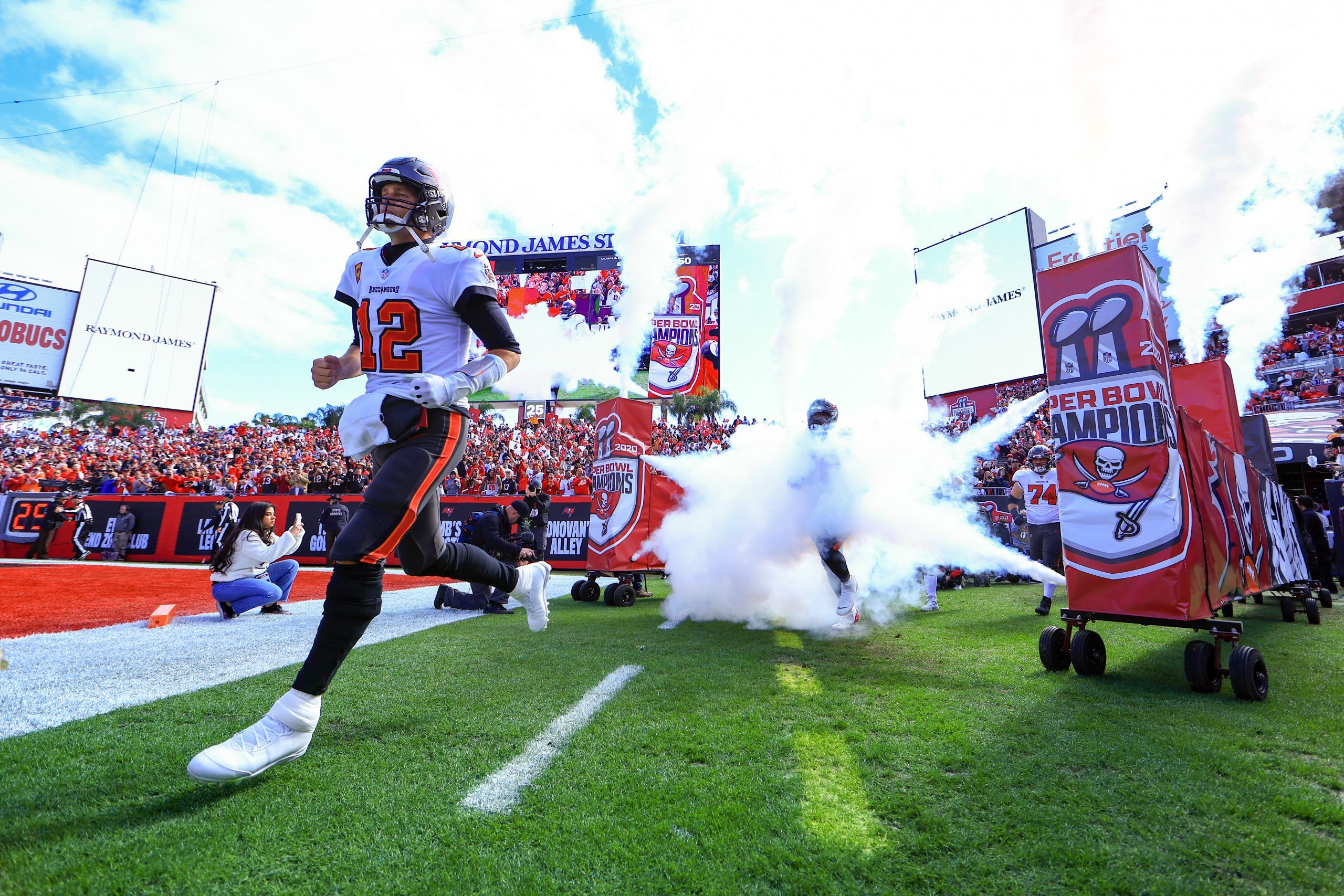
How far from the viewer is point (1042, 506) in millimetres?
8797

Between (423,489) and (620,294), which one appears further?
(620,294)

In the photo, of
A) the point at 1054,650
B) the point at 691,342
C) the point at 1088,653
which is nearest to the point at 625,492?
the point at 1054,650

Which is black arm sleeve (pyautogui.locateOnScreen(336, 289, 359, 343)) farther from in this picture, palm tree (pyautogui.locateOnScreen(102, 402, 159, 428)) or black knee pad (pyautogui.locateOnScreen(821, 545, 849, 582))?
palm tree (pyautogui.locateOnScreen(102, 402, 159, 428))

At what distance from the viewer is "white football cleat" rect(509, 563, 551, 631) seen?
11.6 ft

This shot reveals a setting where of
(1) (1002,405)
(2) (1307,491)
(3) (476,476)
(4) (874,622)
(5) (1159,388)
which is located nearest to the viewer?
(5) (1159,388)

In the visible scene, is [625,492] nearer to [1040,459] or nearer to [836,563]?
[836,563]

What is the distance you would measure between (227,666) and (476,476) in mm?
17511

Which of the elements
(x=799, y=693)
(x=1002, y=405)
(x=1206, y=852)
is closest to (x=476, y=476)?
(x=799, y=693)

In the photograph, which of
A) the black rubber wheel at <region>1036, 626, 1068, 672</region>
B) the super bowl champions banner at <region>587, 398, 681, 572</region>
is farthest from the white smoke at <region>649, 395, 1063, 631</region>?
the super bowl champions banner at <region>587, 398, 681, 572</region>

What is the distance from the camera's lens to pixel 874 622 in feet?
22.5

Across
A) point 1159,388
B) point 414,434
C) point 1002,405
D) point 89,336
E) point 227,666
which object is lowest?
point 227,666

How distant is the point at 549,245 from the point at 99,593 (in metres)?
34.1

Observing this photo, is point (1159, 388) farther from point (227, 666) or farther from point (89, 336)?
point (89, 336)

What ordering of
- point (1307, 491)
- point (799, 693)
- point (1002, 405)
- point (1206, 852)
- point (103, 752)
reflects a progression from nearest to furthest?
point (1206, 852)
point (103, 752)
point (799, 693)
point (1307, 491)
point (1002, 405)
